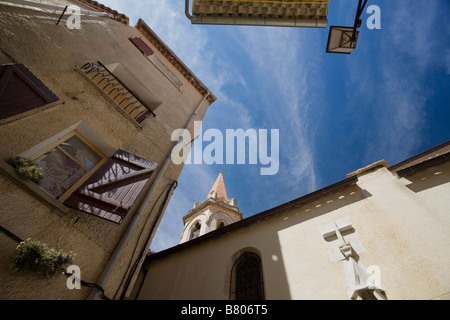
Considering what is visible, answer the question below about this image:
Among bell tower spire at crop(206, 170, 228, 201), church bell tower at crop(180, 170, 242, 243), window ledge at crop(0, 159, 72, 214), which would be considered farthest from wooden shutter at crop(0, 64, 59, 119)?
bell tower spire at crop(206, 170, 228, 201)

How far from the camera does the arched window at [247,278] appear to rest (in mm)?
6613

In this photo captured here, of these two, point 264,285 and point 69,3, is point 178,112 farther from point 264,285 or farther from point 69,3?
point 264,285

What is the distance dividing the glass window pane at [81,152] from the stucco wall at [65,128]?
0.40m

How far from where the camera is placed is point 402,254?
493 centimetres

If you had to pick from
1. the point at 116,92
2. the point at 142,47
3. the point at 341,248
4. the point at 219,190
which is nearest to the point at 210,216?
the point at 219,190

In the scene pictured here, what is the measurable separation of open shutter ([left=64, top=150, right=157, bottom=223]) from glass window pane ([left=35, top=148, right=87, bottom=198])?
1.45 feet

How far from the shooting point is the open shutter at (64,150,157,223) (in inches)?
153

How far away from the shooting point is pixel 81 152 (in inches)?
196

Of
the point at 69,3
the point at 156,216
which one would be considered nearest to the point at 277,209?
the point at 156,216

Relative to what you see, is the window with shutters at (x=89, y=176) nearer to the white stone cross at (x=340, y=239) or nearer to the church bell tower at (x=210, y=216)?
the white stone cross at (x=340, y=239)

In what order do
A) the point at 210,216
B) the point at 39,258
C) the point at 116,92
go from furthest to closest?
the point at 210,216, the point at 116,92, the point at 39,258

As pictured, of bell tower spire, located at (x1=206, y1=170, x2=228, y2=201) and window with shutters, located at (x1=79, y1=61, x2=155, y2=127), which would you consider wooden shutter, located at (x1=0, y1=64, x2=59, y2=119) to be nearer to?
window with shutters, located at (x1=79, y1=61, x2=155, y2=127)

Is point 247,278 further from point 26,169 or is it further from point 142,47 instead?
point 142,47

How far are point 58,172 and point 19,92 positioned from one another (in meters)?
1.51
